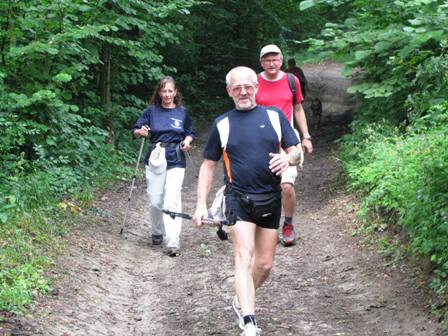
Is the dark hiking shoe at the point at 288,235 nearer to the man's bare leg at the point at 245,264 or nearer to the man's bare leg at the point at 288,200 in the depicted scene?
the man's bare leg at the point at 288,200

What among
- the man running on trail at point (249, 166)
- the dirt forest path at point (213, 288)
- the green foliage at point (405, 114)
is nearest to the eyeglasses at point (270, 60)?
the green foliage at point (405, 114)

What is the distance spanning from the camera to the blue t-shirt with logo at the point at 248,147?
17.8ft

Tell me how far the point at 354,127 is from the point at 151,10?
463 cm

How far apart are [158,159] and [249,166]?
142 inches

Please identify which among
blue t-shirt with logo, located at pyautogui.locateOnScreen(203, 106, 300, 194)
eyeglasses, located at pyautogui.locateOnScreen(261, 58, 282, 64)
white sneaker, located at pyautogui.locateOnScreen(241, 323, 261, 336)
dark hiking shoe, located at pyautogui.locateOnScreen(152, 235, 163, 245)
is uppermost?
eyeglasses, located at pyautogui.locateOnScreen(261, 58, 282, 64)

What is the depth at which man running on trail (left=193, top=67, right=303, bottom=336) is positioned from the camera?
17.6 feet

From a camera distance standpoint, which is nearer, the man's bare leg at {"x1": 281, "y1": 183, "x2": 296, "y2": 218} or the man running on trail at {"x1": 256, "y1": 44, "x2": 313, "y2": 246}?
Result: the man running on trail at {"x1": 256, "y1": 44, "x2": 313, "y2": 246}

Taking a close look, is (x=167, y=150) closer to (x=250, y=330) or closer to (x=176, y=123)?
(x=176, y=123)

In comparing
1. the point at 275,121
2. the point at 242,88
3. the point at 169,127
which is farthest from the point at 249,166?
the point at 169,127

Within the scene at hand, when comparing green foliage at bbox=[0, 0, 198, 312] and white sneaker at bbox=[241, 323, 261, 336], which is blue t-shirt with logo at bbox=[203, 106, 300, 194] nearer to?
white sneaker at bbox=[241, 323, 261, 336]

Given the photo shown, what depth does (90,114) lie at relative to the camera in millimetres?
14133

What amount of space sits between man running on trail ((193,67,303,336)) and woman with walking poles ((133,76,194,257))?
3307mm

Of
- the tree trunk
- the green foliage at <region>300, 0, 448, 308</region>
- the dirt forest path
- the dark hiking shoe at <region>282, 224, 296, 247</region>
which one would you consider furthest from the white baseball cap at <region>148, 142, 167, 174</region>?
the tree trunk

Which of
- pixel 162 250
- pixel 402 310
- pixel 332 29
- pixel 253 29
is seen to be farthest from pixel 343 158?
pixel 253 29
